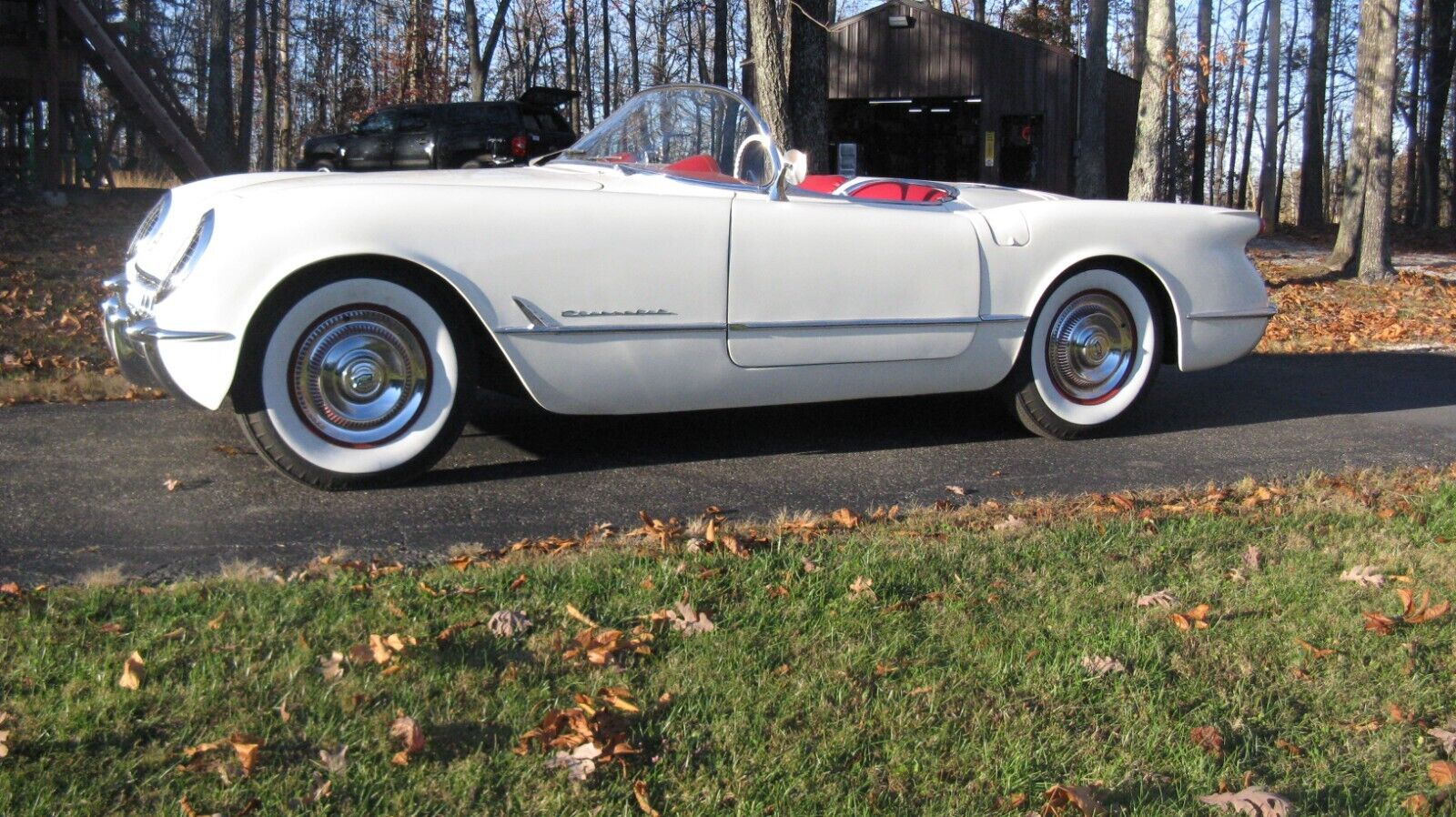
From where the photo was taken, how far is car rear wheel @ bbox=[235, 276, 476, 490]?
4.25 meters

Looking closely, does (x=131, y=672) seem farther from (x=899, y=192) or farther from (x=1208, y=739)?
(x=899, y=192)

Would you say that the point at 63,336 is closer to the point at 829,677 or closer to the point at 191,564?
the point at 191,564

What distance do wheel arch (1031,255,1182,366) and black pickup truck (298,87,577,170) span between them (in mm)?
13565

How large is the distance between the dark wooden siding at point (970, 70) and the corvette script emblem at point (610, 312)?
75.4ft

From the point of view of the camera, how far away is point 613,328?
4582 mm

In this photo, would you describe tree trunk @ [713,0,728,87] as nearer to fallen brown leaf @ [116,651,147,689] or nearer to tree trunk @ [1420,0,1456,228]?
tree trunk @ [1420,0,1456,228]

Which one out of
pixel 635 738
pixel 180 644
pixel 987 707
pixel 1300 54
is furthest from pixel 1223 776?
pixel 1300 54

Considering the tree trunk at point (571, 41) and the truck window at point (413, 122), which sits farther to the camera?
the tree trunk at point (571, 41)

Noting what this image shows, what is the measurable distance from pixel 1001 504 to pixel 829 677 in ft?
5.57

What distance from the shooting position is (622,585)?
10.9ft

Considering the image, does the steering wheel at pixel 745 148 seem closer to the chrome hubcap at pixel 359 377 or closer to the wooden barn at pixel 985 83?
the chrome hubcap at pixel 359 377

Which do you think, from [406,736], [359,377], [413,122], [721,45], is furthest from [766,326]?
[721,45]

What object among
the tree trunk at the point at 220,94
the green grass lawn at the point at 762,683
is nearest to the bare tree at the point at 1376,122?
the green grass lawn at the point at 762,683

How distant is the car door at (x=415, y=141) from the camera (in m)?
19.0
